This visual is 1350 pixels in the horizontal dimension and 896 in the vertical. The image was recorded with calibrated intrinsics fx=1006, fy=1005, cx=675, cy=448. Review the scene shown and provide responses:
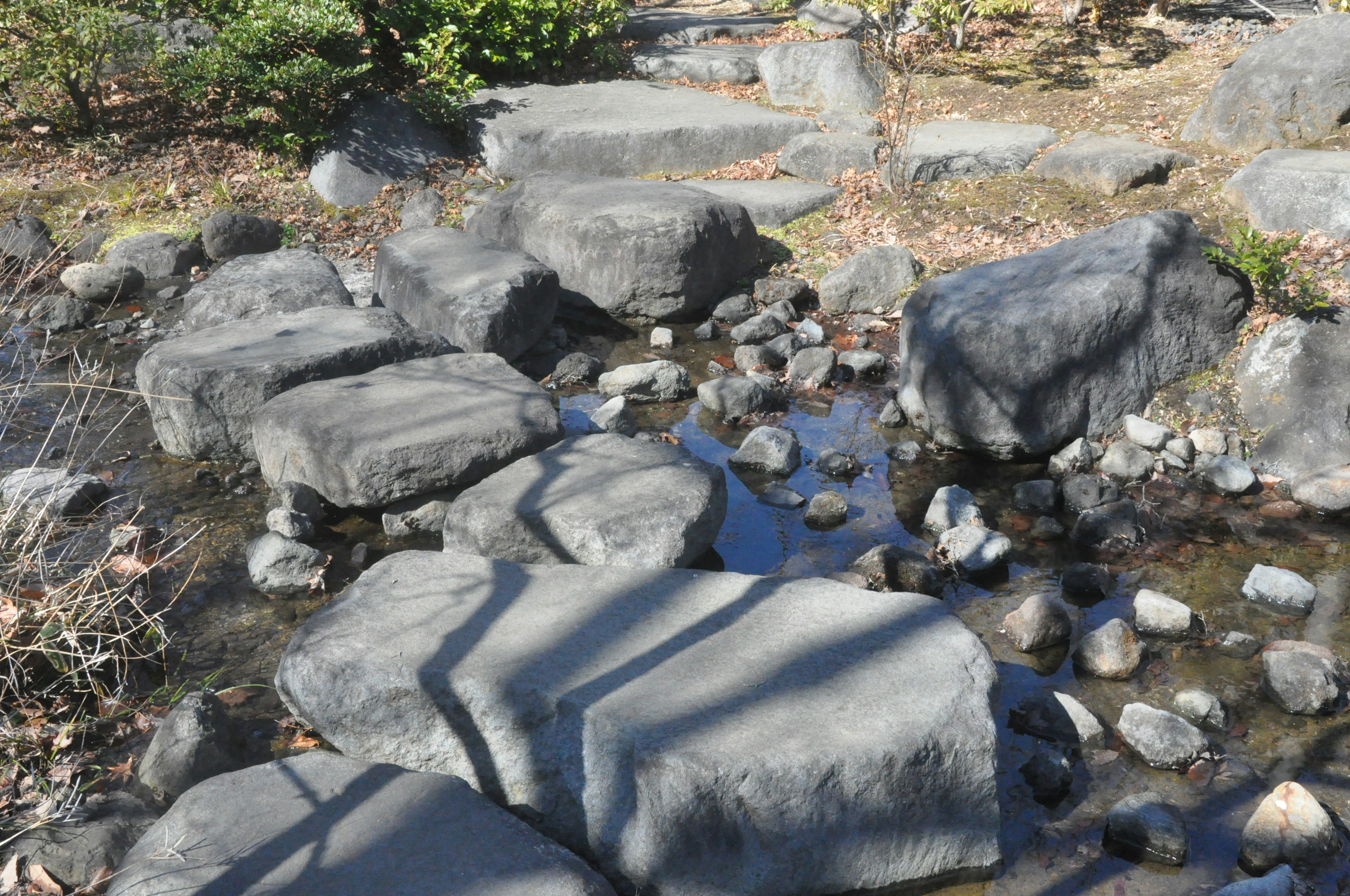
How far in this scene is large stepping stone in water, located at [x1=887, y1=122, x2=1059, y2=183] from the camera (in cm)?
883

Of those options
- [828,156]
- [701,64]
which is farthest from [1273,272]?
[701,64]

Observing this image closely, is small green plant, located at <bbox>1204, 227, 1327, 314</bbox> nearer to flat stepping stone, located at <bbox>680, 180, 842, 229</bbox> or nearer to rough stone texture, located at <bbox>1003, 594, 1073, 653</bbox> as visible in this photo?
rough stone texture, located at <bbox>1003, 594, 1073, 653</bbox>

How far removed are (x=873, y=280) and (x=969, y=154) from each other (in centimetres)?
212

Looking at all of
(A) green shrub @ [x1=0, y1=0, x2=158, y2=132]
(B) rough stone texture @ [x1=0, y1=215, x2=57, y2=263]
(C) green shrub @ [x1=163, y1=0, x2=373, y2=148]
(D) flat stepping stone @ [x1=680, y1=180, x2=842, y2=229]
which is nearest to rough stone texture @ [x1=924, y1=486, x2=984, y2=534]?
(D) flat stepping stone @ [x1=680, y1=180, x2=842, y2=229]

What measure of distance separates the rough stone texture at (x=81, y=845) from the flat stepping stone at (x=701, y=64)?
436 inches

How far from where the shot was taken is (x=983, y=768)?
10.2 feet

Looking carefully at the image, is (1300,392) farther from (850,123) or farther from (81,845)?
(81,845)

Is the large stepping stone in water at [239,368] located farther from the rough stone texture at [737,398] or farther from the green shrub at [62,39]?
the green shrub at [62,39]

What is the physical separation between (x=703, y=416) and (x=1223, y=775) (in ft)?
12.1

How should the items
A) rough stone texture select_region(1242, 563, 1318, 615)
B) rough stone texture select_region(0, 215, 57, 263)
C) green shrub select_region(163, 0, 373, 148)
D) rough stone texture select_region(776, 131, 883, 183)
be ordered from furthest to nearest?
green shrub select_region(163, 0, 373, 148)
rough stone texture select_region(776, 131, 883, 183)
rough stone texture select_region(0, 215, 57, 263)
rough stone texture select_region(1242, 563, 1318, 615)

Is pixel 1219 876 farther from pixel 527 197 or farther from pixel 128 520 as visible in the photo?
pixel 527 197

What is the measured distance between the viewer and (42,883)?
9.71 feet

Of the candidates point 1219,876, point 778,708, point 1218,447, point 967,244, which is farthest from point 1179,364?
point 778,708

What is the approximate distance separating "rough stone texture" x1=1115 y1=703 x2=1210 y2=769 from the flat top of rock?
452 centimetres
